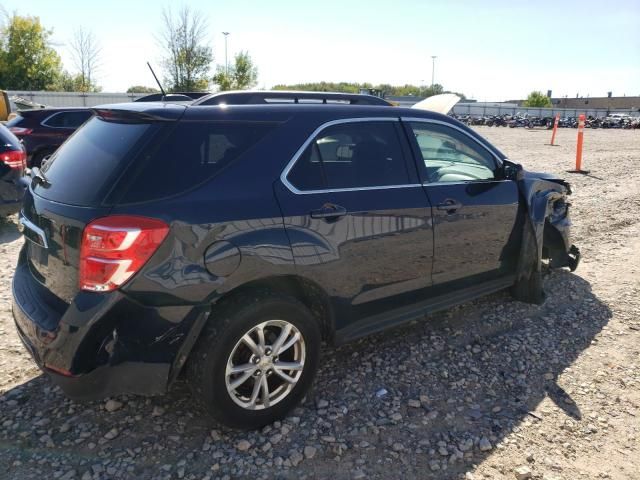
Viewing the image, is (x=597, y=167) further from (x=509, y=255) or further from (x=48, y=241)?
(x=48, y=241)

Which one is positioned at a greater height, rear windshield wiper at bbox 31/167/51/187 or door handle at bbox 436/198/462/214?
rear windshield wiper at bbox 31/167/51/187

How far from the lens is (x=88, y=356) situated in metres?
2.52

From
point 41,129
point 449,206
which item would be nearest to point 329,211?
point 449,206

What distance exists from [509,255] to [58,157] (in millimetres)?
3411

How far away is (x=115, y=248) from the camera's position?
2.45 meters

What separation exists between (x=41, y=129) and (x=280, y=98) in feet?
29.3

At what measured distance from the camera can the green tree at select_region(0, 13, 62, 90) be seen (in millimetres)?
43250

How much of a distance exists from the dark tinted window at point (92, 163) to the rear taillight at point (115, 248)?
0.18 meters

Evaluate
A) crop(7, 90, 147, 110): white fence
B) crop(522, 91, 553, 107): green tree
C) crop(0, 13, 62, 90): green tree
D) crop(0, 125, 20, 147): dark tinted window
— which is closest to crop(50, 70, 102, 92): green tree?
crop(0, 13, 62, 90): green tree

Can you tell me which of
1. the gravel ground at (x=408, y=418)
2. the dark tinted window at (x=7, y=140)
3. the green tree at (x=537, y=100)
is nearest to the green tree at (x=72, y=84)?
the dark tinted window at (x=7, y=140)

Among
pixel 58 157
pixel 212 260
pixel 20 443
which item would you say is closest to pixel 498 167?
pixel 212 260

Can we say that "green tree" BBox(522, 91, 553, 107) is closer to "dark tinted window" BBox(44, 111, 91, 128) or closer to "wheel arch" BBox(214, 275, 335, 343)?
"dark tinted window" BBox(44, 111, 91, 128)

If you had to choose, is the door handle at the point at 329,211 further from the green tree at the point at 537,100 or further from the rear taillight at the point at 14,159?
the green tree at the point at 537,100

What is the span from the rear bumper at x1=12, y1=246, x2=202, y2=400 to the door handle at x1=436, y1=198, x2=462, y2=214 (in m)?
1.87
